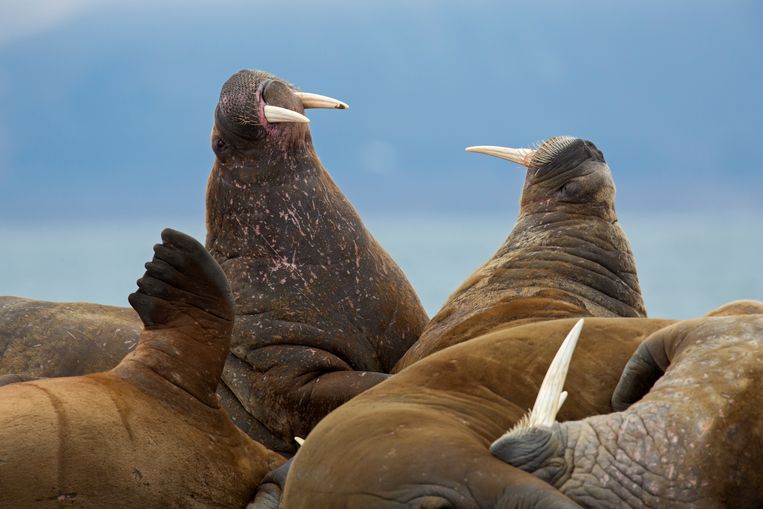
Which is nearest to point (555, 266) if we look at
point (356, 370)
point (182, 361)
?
point (356, 370)

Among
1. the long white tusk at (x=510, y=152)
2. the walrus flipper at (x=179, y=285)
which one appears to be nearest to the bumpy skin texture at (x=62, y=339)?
the walrus flipper at (x=179, y=285)

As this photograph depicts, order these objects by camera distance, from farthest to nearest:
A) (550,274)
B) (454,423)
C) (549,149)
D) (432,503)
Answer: (549,149) → (550,274) → (454,423) → (432,503)

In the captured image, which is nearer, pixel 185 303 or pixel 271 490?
pixel 271 490

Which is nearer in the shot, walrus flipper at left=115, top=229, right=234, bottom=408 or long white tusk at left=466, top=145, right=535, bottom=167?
walrus flipper at left=115, top=229, right=234, bottom=408

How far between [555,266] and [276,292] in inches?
Answer: 59.9

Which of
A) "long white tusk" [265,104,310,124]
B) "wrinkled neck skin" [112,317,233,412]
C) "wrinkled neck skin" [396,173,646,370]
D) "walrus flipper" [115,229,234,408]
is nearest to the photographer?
"wrinkled neck skin" [112,317,233,412]

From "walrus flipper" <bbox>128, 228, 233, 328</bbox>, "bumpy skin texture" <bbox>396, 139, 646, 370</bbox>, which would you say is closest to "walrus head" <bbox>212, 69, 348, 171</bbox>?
"bumpy skin texture" <bbox>396, 139, 646, 370</bbox>

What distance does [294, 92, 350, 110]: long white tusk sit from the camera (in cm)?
668

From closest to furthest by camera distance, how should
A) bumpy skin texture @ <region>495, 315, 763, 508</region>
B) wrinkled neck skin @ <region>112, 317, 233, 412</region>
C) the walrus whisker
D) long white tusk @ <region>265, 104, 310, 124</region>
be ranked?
bumpy skin texture @ <region>495, 315, 763, 508</region>, wrinkled neck skin @ <region>112, 317, 233, 412</region>, the walrus whisker, long white tusk @ <region>265, 104, 310, 124</region>

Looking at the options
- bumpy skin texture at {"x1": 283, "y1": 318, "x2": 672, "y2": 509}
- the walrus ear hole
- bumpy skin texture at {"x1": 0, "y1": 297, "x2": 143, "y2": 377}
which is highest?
the walrus ear hole

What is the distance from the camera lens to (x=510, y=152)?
6.54m

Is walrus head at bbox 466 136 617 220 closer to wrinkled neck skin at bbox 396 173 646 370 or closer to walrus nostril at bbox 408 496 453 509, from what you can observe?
wrinkled neck skin at bbox 396 173 646 370

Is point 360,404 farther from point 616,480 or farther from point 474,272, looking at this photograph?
point 474,272

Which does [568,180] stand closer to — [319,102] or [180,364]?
[319,102]
